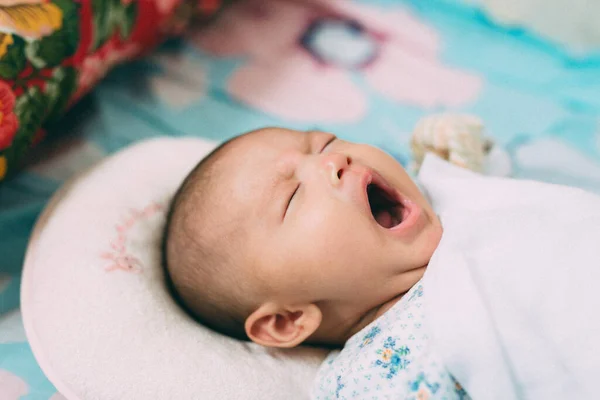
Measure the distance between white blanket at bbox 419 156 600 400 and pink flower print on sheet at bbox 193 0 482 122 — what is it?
61cm

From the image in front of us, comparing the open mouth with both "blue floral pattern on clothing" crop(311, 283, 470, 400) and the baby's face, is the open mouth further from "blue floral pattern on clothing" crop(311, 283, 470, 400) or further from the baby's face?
"blue floral pattern on clothing" crop(311, 283, 470, 400)

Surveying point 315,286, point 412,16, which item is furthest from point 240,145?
point 412,16

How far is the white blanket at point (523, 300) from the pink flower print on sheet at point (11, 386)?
61cm

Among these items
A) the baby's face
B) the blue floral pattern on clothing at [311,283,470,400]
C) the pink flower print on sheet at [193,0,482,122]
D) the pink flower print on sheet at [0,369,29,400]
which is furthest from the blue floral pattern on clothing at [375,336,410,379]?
the pink flower print on sheet at [193,0,482,122]

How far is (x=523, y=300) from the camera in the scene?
0.82 m

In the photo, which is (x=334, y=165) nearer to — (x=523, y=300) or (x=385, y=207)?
(x=385, y=207)

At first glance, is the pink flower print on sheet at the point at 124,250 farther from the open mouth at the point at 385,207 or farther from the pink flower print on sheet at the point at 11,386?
the open mouth at the point at 385,207

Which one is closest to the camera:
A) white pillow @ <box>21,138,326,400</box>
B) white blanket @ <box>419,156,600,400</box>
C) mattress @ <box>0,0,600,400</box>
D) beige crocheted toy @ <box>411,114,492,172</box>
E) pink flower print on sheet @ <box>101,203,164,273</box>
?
white blanket @ <box>419,156,600,400</box>

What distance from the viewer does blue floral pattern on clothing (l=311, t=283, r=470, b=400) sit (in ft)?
2.64

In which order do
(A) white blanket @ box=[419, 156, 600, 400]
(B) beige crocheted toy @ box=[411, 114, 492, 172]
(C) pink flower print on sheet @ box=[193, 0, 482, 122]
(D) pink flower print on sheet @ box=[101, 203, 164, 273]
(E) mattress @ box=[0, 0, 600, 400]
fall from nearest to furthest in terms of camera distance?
(A) white blanket @ box=[419, 156, 600, 400]
(D) pink flower print on sheet @ box=[101, 203, 164, 273]
(B) beige crocheted toy @ box=[411, 114, 492, 172]
(E) mattress @ box=[0, 0, 600, 400]
(C) pink flower print on sheet @ box=[193, 0, 482, 122]

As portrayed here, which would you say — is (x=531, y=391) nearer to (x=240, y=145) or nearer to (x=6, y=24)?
(x=240, y=145)

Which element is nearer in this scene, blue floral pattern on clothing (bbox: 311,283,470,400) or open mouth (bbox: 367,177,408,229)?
blue floral pattern on clothing (bbox: 311,283,470,400)

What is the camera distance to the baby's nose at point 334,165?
3.02ft

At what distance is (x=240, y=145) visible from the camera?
3.27 ft
